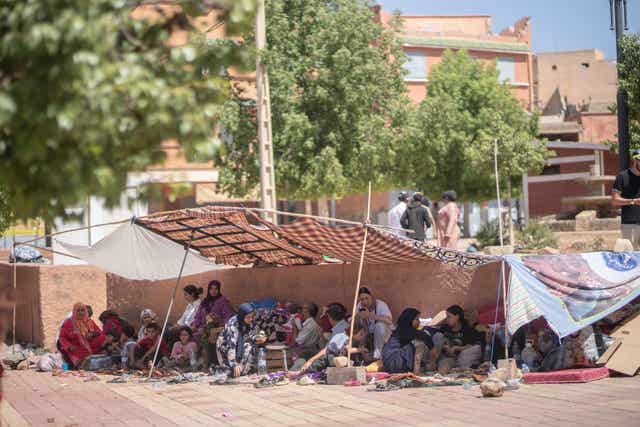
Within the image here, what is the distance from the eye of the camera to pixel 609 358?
936 cm

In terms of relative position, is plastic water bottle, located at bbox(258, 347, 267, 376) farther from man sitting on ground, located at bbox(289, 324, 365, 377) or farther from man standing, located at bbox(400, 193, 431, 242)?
man standing, located at bbox(400, 193, 431, 242)

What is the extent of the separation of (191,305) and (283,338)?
93.8 inches

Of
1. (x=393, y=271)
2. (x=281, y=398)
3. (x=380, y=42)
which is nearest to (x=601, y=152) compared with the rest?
(x=380, y=42)

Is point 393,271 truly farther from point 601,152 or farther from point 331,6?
point 601,152

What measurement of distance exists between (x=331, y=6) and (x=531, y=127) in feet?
56.3

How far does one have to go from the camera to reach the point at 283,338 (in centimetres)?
1176

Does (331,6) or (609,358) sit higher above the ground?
(331,6)

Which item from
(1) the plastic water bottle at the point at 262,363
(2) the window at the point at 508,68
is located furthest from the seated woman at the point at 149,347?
(2) the window at the point at 508,68

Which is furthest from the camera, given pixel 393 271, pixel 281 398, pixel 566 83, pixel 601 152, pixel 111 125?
pixel 566 83

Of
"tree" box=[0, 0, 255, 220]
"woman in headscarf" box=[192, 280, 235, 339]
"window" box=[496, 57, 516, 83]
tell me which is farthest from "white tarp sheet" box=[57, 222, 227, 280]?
"window" box=[496, 57, 516, 83]

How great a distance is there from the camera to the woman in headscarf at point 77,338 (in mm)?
13078

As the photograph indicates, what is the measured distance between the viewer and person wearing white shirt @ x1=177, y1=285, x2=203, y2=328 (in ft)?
43.8

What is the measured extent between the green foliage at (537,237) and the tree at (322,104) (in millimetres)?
4603

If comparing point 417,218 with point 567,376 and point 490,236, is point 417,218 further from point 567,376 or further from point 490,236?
point 490,236
